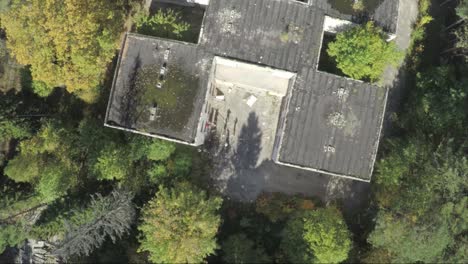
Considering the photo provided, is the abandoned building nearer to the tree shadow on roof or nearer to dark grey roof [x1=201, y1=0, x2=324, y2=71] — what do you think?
dark grey roof [x1=201, y1=0, x2=324, y2=71]

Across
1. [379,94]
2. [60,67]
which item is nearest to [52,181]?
[60,67]

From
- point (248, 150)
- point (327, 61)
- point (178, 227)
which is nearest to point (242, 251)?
point (178, 227)

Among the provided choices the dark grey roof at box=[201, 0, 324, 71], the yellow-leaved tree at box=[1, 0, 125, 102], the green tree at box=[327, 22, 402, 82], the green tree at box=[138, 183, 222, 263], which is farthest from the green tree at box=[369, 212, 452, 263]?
the yellow-leaved tree at box=[1, 0, 125, 102]

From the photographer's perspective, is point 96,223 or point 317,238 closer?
point 96,223

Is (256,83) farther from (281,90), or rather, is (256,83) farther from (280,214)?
(280,214)

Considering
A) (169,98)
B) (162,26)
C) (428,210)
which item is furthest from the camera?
(162,26)

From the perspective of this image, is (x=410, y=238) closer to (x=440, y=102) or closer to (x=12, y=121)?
(x=440, y=102)
